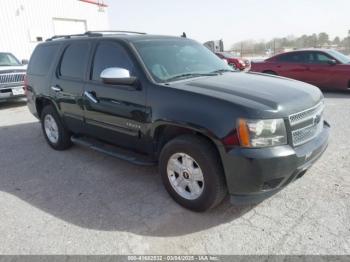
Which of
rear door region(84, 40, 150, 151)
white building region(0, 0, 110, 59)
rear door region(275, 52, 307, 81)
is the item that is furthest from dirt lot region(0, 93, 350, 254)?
white building region(0, 0, 110, 59)

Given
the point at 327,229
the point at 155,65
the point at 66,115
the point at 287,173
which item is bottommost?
the point at 327,229

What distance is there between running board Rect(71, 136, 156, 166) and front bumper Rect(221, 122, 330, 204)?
46.0 inches

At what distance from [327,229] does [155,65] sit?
2.48 m

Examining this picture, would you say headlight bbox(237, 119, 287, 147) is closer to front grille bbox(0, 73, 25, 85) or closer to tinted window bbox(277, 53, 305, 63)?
tinted window bbox(277, 53, 305, 63)

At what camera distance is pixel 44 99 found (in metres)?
5.51

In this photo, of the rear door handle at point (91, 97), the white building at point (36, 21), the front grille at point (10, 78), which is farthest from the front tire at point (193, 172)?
the white building at point (36, 21)

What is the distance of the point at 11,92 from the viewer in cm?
985

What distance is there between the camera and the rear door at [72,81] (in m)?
4.48

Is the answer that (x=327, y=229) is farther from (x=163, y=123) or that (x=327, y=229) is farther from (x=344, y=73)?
(x=344, y=73)

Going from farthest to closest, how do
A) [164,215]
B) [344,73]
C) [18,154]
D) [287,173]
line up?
[344,73] → [18,154] → [164,215] → [287,173]

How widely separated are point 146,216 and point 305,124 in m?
1.86

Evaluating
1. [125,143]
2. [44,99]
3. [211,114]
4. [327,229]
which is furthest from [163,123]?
[44,99]

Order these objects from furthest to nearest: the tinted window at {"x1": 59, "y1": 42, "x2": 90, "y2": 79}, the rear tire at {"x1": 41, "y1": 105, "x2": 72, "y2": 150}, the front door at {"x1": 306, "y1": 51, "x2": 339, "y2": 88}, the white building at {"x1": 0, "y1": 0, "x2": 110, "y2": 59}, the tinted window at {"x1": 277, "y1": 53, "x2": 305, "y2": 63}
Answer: the white building at {"x1": 0, "y1": 0, "x2": 110, "y2": 59} < the tinted window at {"x1": 277, "y1": 53, "x2": 305, "y2": 63} < the front door at {"x1": 306, "y1": 51, "x2": 339, "y2": 88} < the rear tire at {"x1": 41, "y1": 105, "x2": 72, "y2": 150} < the tinted window at {"x1": 59, "y1": 42, "x2": 90, "y2": 79}

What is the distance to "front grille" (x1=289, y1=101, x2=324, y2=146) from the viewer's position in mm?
2926
